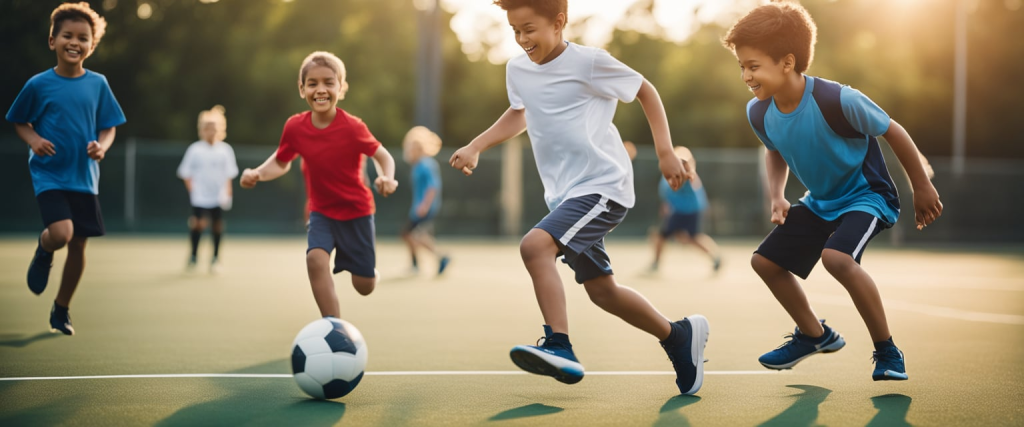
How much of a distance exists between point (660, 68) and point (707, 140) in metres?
3.70

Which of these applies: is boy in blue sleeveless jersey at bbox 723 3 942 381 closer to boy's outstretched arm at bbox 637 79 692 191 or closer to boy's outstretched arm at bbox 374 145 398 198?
boy's outstretched arm at bbox 637 79 692 191

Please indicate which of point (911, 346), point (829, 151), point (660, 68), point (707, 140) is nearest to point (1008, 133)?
point (707, 140)

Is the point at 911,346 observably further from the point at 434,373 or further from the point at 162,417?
the point at 162,417

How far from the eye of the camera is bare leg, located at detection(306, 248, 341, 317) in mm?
5117

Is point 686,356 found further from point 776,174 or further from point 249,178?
point 249,178

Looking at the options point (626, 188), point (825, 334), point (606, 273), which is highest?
point (626, 188)

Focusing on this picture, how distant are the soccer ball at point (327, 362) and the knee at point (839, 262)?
199 cm

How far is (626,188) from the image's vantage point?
14.4ft

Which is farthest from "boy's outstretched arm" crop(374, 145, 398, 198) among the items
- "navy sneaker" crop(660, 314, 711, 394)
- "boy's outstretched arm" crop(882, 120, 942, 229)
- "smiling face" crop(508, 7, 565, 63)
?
"boy's outstretched arm" crop(882, 120, 942, 229)

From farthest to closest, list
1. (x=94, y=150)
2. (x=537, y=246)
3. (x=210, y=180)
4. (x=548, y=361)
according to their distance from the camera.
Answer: (x=210, y=180) → (x=94, y=150) → (x=537, y=246) → (x=548, y=361)

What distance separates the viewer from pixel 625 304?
14.2 feet

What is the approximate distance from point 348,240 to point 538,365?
183 cm

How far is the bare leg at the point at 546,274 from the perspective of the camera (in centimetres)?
412

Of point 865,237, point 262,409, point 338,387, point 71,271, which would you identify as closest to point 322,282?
Result: point 338,387
